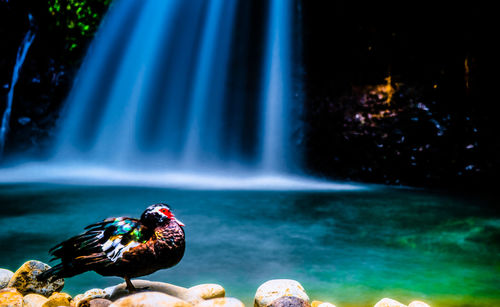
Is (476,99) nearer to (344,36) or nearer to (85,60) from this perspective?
(344,36)

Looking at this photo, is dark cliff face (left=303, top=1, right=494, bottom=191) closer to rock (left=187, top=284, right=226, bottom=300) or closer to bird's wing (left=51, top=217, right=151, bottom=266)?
rock (left=187, top=284, right=226, bottom=300)

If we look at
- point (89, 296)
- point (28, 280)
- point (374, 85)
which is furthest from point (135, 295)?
point (374, 85)

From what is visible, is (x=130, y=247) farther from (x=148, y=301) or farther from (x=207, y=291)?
(x=207, y=291)

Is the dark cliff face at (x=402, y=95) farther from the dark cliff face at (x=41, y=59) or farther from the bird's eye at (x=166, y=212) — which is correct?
the bird's eye at (x=166, y=212)

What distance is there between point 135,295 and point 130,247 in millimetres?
190

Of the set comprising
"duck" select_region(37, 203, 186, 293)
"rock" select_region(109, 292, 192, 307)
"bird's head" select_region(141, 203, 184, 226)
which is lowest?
"rock" select_region(109, 292, 192, 307)

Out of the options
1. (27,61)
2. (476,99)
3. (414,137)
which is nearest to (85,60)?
(27,61)

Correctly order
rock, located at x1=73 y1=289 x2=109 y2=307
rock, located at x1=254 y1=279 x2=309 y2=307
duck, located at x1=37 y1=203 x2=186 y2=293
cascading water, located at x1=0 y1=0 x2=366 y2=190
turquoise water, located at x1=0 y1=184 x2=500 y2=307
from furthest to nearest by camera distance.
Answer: cascading water, located at x1=0 y1=0 x2=366 y2=190 → turquoise water, located at x1=0 y1=184 x2=500 y2=307 → rock, located at x1=254 y1=279 x2=309 y2=307 → rock, located at x1=73 y1=289 x2=109 y2=307 → duck, located at x1=37 y1=203 x2=186 y2=293

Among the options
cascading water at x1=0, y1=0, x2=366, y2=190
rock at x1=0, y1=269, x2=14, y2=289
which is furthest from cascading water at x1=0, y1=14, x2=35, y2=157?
rock at x1=0, y1=269, x2=14, y2=289

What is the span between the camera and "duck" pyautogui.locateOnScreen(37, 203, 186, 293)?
149 cm

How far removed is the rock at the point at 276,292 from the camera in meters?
1.79

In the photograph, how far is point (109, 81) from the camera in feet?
36.8

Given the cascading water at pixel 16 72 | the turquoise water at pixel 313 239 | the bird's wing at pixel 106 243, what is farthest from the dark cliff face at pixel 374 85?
the bird's wing at pixel 106 243

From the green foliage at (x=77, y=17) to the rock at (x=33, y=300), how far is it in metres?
8.53
